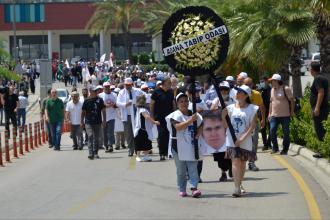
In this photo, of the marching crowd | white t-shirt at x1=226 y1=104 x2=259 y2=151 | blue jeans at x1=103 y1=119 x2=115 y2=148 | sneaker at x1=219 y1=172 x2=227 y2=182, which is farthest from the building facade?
white t-shirt at x1=226 y1=104 x2=259 y2=151

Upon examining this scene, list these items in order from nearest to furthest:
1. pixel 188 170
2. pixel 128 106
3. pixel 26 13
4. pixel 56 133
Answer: pixel 188 170 < pixel 128 106 < pixel 56 133 < pixel 26 13

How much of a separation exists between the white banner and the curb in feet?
12.1

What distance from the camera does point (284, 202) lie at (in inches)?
483

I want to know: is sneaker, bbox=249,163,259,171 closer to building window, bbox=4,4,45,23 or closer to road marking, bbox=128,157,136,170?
road marking, bbox=128,157,136,170

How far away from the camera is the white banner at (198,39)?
516 inches

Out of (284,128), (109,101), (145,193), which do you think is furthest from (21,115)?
(145,193)

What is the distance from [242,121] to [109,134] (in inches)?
417

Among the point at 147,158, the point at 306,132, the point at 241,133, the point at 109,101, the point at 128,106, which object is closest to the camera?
the point at 241,133

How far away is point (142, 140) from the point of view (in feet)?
64.8

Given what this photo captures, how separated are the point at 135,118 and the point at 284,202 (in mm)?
8885

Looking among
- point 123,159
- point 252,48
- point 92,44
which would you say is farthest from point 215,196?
point 92,44

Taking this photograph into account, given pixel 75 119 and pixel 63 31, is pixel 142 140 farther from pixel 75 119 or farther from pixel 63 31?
pixel 63 31

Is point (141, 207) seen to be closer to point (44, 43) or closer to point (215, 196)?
point (215, 196)

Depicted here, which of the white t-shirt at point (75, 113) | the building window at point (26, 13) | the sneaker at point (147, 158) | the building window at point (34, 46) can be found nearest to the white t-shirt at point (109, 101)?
the white t-shirt at point (75, 113)
